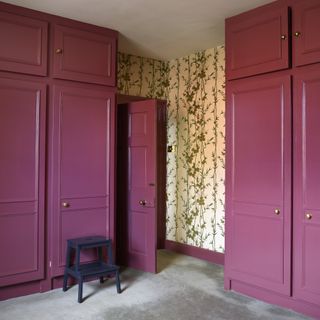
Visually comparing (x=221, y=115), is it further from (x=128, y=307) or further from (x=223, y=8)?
(x=128, y=307)

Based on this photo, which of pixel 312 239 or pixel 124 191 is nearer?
pixel 312 239

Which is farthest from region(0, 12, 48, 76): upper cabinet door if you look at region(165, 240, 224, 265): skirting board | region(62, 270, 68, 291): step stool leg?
region(165, 240, 224, 265): skirting board

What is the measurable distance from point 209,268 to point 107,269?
1.33m

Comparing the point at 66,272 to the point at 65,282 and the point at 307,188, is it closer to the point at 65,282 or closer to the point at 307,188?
the point at 65,282

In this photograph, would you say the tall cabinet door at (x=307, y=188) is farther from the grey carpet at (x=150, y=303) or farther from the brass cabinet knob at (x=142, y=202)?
the brass cabinet knob at (x=142, y=202)

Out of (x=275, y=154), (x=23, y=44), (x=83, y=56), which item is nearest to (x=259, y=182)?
(x=275, y=154)

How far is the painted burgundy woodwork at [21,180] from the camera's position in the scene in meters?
3.17

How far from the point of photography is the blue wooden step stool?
10.7ft

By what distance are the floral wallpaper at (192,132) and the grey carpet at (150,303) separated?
91cm

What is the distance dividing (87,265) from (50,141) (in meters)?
1.23

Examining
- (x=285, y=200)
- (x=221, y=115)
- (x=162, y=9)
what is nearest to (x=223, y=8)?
(x=162, y=9)

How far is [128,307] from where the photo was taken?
9.93ft

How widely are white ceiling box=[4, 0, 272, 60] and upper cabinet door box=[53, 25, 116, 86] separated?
0.49 feet

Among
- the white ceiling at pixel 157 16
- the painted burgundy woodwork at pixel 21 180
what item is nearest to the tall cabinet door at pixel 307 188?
the white ceiling at pixel 157 16
